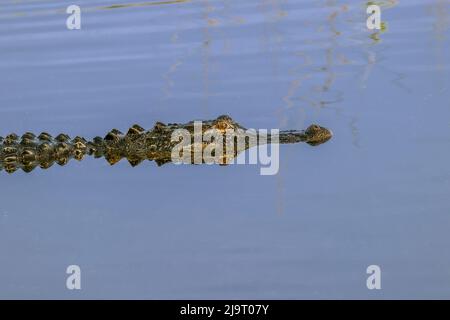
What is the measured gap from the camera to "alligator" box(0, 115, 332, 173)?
11.8 meters

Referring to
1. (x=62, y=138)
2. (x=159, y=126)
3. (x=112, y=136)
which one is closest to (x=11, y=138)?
(x=62, y=138)

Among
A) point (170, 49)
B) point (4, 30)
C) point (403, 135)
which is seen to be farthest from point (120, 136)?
point (4, 30)

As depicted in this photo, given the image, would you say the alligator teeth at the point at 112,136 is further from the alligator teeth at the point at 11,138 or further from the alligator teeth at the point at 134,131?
the alligator teeth at the point at 11,138

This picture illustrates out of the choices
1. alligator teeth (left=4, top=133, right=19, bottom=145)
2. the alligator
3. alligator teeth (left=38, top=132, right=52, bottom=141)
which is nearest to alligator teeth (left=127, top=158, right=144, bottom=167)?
the alligator

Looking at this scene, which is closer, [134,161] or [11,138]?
[134,161]

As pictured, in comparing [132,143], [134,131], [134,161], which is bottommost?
[134,161]

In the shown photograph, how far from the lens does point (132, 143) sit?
12.2 m

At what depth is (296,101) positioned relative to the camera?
13102mm

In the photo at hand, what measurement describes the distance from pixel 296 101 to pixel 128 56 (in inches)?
125

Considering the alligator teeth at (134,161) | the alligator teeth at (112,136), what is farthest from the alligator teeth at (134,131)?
the alligator teeth at (134,161)

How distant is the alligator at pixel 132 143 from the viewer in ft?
38.7

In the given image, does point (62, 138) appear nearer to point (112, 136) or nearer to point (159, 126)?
point (112, 136)

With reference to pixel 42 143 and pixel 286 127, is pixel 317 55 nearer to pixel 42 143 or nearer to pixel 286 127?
pixel 286 127

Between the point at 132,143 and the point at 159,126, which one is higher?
the point at 159,126
